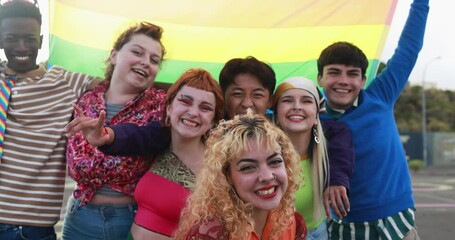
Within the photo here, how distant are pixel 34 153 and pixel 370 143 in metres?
1.77

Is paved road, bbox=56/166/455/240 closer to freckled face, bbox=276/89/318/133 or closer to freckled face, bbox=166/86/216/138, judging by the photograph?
freckled face, bbox=166/86/216/138

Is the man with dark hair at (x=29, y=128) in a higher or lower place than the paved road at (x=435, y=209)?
higher

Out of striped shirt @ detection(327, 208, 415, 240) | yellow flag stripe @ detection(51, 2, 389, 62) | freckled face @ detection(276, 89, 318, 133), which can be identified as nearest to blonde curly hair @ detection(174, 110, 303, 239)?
freckled face @ detection(276, 89, 318, 133)

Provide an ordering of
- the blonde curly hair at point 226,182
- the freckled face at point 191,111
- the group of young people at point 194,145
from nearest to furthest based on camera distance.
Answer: the blonde curly hair at point 226,182 → the group of young people at point 194,145 → the freckled face at point 191,111

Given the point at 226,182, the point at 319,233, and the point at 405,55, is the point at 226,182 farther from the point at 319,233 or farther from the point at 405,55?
the point at 405,55

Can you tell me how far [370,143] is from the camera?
2.57 metres

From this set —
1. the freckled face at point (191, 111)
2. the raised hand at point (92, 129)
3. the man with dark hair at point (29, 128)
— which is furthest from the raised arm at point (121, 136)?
the man with dark hair at point (29, 128)

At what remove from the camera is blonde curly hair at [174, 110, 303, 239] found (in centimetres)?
191

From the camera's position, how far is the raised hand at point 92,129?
207 cm

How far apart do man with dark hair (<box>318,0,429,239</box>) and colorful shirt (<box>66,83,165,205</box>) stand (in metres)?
0.98

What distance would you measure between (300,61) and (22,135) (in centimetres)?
166

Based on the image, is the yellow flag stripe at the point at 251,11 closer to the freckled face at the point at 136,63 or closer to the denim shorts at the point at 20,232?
the freckled face at the point at 136,63

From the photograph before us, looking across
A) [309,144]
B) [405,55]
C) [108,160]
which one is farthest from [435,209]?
[108,160]

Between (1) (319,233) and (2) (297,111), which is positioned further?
(1) (319,233)
